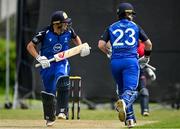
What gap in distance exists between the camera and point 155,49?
69.7 ft

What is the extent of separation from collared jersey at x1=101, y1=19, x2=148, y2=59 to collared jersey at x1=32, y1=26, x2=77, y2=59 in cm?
128

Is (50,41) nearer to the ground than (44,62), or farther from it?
farther from it

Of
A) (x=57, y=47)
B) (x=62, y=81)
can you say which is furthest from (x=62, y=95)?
(x=57, y=47)

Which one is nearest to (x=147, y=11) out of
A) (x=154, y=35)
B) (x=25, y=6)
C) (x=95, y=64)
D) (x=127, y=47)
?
(x=154, y=35)

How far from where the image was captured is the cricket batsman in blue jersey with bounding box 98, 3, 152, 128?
12016 millimetres

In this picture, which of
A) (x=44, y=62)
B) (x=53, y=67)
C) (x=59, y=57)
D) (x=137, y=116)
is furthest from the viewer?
(x=137, y=116)

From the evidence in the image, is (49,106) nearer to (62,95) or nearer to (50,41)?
(62,95)

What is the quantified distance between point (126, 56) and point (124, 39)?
11.0 inches

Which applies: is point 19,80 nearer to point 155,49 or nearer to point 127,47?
point 155,49

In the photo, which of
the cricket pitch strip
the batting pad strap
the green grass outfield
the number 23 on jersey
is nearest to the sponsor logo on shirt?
the batting pad strap

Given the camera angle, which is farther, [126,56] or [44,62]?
[44,62]

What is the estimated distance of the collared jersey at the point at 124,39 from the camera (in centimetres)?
1214

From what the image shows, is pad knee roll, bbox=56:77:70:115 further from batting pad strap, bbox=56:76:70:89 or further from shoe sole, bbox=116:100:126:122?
shoe sole, bbox=116:100:126:122

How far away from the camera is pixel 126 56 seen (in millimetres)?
12109
